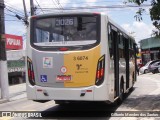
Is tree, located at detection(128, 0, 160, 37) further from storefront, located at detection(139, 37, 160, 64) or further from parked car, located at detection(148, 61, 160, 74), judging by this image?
storefront, located at detection(139, 37, 160, 64)

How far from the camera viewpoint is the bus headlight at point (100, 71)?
1141 centimetres

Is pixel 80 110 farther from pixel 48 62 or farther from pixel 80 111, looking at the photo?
pixel 48 62

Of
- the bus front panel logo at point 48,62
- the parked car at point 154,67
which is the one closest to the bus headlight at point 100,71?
the bus front panel logo at point 48,62

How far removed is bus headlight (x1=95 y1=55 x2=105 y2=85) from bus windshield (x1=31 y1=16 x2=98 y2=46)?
583 millimetres

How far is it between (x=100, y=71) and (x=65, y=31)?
5.33ft

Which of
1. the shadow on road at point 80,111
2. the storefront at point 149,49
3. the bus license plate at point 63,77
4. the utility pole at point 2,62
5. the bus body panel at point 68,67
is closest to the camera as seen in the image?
the bus body panel at point 68,67

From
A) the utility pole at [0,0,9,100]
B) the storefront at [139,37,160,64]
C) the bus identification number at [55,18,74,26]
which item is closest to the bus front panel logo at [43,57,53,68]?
the bus identification number at [55,18,74,26]

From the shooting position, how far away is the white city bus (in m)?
11.4

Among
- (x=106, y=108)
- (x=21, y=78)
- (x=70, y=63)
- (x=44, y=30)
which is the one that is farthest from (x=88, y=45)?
(x=21, y=78)

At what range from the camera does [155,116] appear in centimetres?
1175

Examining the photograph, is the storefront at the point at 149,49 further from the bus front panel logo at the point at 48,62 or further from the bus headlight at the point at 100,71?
the bus front panel logo at the point at 48,62

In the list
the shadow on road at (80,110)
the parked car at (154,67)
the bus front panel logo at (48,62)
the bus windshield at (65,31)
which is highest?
the bus windshield at (65,31)

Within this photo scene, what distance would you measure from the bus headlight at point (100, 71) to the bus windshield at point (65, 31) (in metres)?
0.58

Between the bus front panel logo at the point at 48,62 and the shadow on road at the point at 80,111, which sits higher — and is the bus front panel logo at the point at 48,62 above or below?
above
